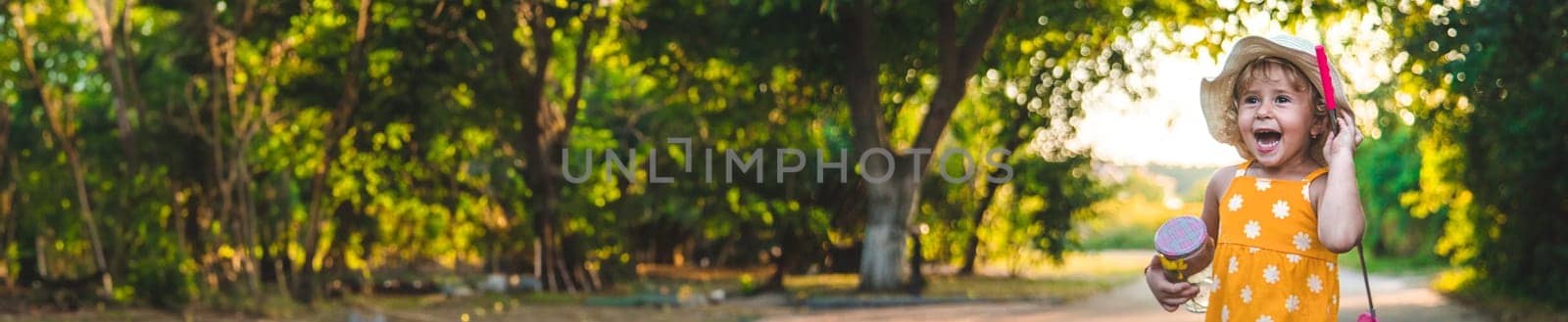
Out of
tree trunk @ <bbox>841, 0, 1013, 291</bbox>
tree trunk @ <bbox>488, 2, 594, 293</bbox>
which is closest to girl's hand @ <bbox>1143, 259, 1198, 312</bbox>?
tree trunk @ <bbox>841, 0, 1013, 291</bbox>

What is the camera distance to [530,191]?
2125 cm

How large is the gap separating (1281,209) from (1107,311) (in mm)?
13732

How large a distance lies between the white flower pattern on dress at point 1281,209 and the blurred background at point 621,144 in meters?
8.47

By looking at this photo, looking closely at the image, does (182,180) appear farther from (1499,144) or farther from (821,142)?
(1499,144)

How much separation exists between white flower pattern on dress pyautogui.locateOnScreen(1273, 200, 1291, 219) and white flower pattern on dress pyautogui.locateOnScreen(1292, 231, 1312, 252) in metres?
0.05

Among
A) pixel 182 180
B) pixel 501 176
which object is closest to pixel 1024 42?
pixel 501 176

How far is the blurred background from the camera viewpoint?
51.5 ft

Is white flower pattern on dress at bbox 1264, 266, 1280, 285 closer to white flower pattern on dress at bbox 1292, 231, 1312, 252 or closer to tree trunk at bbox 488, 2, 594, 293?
white flower pattern on dress at bbox 1292, 231, 1312, 252

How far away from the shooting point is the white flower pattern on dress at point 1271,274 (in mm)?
4035

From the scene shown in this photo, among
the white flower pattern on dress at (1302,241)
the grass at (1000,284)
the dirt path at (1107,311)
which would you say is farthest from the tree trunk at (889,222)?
the white flower pattern on dress at (1302,241)

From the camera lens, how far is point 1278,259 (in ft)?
13.2

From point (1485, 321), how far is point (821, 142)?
10.9 m

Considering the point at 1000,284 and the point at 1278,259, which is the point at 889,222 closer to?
the point at 1000,284

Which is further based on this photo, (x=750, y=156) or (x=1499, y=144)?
(x=750, y=156)
